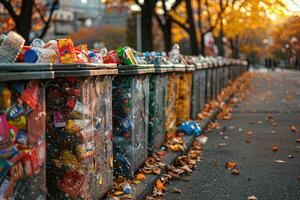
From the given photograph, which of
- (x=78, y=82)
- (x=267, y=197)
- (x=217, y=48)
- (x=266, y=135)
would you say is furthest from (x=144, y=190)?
(x=217, y=48)

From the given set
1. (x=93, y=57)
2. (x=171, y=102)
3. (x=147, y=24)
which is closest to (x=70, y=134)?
Result: (x=93, y=57)

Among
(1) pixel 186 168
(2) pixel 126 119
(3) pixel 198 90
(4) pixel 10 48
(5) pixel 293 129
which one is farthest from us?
(3) pixel 198 90

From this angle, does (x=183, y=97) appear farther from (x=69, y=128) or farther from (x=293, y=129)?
(x=69, y=128)

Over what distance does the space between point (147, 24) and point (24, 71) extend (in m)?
16.2

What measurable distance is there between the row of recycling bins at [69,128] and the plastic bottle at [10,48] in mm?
163

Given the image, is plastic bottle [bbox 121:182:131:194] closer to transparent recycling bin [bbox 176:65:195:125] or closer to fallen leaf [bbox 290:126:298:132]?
transparent recycling bin [bbox 176:65:195:125]

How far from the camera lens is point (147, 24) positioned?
19.2m

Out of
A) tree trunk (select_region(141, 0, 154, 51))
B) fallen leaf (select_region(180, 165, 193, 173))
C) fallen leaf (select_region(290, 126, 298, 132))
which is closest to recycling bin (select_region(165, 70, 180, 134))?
fallen leaf (select_region(180, 165, 193, 173))

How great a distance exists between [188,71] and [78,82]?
21.3ft

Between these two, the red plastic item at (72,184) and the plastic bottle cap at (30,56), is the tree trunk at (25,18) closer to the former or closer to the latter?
the red plastic item at (72,184)

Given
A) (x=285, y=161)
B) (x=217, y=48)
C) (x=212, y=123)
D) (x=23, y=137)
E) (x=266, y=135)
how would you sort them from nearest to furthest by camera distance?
(x=23, y=137)
(x=285, y=161)
(x=266, y=135)
(x=212, y=123)
(x=217, y=48)

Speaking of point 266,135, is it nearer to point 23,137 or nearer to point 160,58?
point 160,58

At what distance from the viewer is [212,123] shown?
12.1m

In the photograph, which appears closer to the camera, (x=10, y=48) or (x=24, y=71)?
(x=24, y=71)
